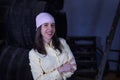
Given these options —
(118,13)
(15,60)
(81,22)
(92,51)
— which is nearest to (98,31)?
(81,22)

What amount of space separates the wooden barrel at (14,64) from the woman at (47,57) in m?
0.24

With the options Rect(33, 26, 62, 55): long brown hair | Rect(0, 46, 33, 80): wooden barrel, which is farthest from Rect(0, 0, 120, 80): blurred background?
Rect(33, 26, 62, 55): long brown hair

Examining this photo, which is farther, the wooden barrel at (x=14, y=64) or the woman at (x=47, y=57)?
the wooden barrel at (x=14, y=64)

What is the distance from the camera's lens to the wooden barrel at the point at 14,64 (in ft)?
6.52

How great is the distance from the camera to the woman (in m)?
1.72

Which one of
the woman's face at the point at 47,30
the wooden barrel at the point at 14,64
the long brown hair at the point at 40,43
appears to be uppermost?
the woman's face at the point at 47,30

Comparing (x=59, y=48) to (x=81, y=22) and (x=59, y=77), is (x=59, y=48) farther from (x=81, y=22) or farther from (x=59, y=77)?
(x=81, y=22)

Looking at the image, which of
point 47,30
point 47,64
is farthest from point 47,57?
point 47,30

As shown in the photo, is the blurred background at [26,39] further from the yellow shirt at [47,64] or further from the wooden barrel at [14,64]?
the yellow shirt at [47,64]

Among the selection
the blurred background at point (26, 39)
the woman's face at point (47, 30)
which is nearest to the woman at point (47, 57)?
the woman's face at point (47, 30)

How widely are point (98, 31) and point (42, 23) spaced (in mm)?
2166

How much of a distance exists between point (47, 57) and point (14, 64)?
14.7 inches

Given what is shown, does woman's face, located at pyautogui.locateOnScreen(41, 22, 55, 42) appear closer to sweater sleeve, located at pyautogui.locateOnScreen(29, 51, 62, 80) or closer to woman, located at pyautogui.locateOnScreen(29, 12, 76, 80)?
woman, located at pyautogui.locateOnScreen(29, 12, 76, 80)

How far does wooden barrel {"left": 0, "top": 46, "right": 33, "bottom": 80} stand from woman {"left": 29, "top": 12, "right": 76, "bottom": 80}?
0.78ft
